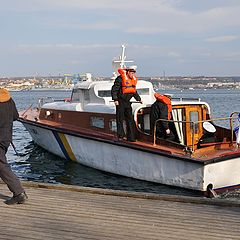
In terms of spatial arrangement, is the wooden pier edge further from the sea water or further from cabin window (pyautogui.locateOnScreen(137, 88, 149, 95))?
cabin window (pyautogui.locateOnScreen(137, 88, 149, 95))

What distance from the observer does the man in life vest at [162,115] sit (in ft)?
34.1

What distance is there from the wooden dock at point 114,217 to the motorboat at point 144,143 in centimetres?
355

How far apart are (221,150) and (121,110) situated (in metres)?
2.68

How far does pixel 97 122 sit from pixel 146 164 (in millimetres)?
2707

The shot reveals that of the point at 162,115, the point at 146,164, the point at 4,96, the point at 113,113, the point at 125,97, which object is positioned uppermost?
the point at 4,96

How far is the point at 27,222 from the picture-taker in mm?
5074

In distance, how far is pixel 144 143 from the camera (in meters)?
10.9

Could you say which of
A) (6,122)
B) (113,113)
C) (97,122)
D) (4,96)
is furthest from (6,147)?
(97,122)

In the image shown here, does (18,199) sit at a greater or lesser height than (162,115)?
lesser

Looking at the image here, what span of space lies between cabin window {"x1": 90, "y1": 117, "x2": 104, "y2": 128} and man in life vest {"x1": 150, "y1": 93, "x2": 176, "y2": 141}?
7.08ft

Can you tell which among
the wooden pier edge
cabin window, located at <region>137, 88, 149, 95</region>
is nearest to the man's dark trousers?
cabin window, located at <region>137, 88, 149, 95</region>

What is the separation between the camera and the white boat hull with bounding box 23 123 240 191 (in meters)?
9.49

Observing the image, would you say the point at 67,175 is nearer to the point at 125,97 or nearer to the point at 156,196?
the point at 125,97

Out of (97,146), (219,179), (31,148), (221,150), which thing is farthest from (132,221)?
(31,148)
